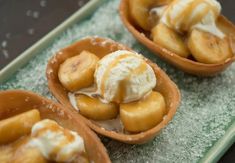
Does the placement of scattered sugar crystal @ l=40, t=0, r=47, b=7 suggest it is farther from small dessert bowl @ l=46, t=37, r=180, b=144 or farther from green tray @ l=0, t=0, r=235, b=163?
small dessert bowl @ l=46, t=37, r=180, b=144

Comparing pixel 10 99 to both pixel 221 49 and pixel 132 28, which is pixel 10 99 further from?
pixel 221 49

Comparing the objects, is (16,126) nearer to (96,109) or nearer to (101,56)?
(96,109)

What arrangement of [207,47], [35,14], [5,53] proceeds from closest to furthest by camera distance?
1. [207,47]
2. [5,53]
3. [35,14]

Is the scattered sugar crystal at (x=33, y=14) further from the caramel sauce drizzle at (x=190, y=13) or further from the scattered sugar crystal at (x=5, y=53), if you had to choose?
the caramel sauce drizzle at (x=190, y=13)

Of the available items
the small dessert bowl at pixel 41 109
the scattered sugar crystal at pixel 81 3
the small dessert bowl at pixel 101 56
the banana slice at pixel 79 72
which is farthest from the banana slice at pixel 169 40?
the scattered sugar crystal at pixel 81 3

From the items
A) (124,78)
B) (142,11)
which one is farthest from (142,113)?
(142,11)

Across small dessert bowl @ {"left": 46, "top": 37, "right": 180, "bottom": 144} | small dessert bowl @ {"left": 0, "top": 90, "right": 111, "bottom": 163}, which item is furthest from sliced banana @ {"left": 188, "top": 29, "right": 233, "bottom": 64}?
small dessert bowl @ {"left": 0, "top": 90, "right": 111, "bottom": 163}
